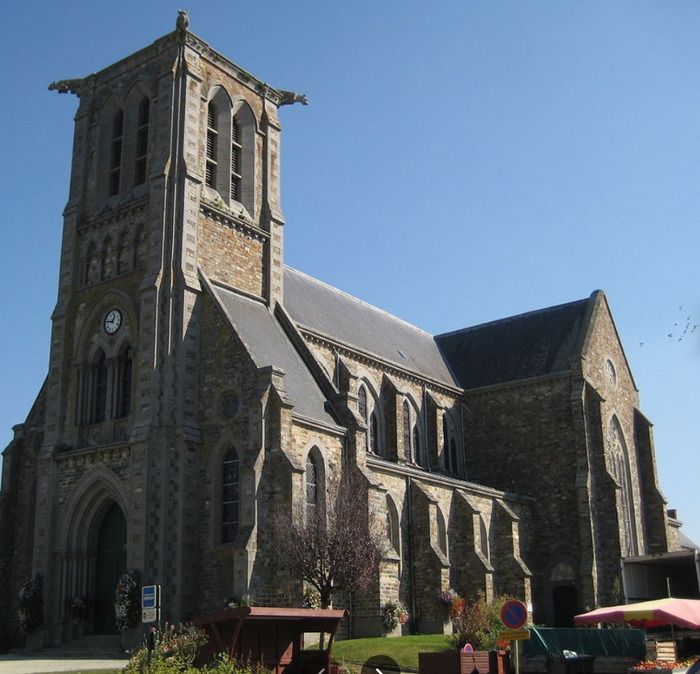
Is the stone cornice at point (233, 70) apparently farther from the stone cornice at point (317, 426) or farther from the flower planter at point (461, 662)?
the flower planter at point (461, 662)

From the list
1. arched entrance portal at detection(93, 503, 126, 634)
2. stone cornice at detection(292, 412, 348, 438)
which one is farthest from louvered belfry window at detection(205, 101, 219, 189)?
arched entrance portal at detection(93, 503, 126, 634)

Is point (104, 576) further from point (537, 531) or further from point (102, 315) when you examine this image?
point (537, 531)

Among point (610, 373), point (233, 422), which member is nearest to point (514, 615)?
point (233, 422)

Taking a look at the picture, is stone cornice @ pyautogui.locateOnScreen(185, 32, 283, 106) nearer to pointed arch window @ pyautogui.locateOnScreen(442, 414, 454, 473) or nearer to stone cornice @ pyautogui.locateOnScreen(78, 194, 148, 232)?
stone cornice @ pyautogui.locateOnScreen(78, 194, 148, 232)

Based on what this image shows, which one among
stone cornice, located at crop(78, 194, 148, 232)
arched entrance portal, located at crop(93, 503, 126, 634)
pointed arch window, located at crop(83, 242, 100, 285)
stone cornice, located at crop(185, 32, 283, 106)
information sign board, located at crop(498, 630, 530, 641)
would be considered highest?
stone cornice, located at crop(185, 32, 283, 106)

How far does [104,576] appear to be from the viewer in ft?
109

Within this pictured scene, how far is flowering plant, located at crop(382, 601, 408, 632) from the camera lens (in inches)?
1259

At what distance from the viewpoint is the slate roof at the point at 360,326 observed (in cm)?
4141

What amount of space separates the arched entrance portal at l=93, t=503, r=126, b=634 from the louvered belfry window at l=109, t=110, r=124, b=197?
13249mm

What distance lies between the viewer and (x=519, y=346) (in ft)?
166

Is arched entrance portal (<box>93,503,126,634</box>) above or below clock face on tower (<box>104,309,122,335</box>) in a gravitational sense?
below

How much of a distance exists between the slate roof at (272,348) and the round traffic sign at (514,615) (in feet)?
53.2

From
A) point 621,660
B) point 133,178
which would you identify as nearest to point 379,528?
point 621,660

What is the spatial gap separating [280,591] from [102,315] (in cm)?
1310
